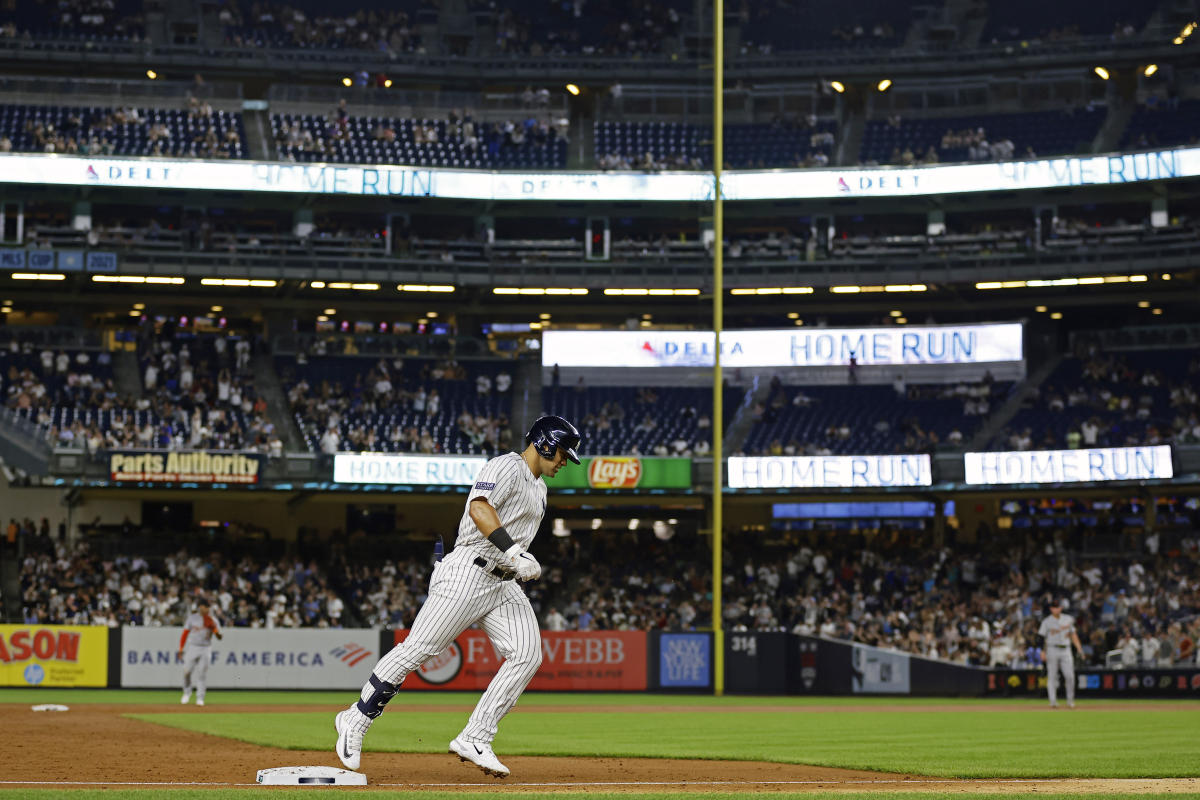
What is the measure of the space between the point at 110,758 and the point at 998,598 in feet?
91.9

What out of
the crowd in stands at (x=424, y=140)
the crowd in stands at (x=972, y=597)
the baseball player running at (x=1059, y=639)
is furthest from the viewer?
the crowd in stands at (x=424, y=140)

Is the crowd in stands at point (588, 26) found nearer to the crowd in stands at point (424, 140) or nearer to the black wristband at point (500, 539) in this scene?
the crowd in stands at point (424, 140)

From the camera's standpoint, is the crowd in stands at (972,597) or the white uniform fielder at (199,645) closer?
the white uniform fielder at (199,645)

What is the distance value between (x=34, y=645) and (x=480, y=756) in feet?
79.3

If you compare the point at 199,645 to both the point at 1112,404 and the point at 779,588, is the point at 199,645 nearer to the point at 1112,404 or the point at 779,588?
the point at 779,588

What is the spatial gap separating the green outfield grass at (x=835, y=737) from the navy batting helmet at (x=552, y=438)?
3897mm

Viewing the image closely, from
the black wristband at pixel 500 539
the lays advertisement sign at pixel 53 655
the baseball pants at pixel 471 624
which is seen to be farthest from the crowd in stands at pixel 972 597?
the black wristband at pixel 500 539

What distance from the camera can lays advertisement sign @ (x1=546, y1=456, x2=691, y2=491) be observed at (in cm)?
3809

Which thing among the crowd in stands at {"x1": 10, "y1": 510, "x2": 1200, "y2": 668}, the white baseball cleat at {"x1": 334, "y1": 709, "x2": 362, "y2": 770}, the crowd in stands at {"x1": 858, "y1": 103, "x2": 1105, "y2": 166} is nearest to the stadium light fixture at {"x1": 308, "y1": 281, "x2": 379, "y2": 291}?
the crowd in stands at {"x1": 10, "y1": 510, "x2": 1200, "y2": 668}

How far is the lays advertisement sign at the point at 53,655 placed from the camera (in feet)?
99.5

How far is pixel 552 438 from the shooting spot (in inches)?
372

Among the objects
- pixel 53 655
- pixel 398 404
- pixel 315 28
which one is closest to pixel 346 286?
pixel 398 404

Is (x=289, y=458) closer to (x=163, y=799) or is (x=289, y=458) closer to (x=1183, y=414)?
(x=1183, y=414)

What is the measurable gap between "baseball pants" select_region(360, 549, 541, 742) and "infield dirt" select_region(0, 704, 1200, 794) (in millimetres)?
546
